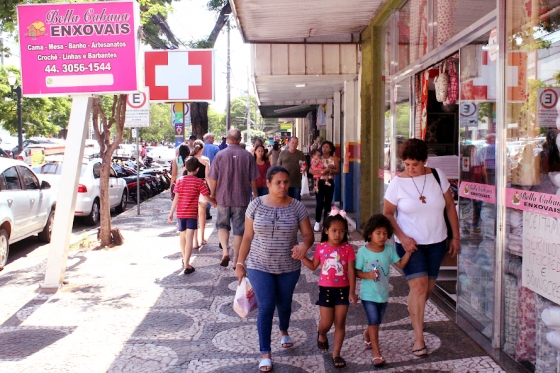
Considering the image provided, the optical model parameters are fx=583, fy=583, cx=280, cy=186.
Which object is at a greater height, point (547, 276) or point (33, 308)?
point (547, 276)

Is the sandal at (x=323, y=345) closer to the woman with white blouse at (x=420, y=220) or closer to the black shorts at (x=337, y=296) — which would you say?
the black shorts at (x=337, y=296)

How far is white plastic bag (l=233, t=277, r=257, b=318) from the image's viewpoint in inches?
175

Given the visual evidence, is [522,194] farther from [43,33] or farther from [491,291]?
[43,33]

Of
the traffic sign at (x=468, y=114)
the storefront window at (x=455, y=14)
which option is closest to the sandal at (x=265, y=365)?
the traffic sign at (x=468, y=114)

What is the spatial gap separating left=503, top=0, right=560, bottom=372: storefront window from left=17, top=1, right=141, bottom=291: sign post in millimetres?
4399

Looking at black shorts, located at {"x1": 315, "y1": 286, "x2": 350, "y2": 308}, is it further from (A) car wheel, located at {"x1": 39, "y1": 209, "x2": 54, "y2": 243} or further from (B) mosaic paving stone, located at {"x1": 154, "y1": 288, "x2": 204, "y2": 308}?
(A) car wheel, located at {"x1": 39, "y1": 209, "x2": 54, "y2": 243}

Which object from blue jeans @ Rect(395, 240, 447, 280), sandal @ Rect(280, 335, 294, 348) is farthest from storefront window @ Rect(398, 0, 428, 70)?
sandal @ Rect(280, 335, 294, 348)

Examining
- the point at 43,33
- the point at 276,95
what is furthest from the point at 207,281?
the point at 276,95

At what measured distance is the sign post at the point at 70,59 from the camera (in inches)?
274

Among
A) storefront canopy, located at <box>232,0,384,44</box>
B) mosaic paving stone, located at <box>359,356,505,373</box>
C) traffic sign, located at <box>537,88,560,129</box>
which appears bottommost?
mosaic paving stone, located at <box>359,356,505,373</box>

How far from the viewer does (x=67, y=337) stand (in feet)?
17.4

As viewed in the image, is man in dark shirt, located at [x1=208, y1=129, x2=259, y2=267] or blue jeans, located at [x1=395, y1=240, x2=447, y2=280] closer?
blue jeans, located at [x1=395, y1=240, x2=447, y2=280]

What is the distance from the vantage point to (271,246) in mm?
4395

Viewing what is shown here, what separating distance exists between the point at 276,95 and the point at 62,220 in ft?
34.8
